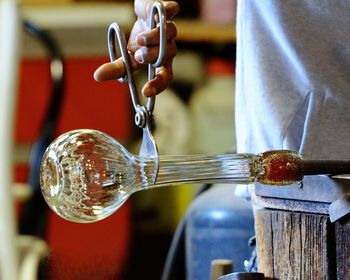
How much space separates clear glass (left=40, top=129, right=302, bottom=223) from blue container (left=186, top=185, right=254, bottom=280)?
0.39 meters

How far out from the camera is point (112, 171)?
713mm

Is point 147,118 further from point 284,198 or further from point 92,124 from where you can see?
point 92,124

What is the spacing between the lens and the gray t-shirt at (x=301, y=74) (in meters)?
0.80

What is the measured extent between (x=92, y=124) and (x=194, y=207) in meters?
1.28

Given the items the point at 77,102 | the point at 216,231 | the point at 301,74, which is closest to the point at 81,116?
the point at 77,102

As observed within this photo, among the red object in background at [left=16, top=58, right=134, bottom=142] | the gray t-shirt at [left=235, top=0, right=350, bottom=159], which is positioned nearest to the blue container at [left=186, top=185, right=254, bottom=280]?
the gray t-shirt at [left=235, top=0, right=350, bottom=159]

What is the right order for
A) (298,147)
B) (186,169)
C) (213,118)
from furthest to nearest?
(213,118) → (298,147) → (186,169)

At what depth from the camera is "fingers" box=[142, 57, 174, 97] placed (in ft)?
2.43

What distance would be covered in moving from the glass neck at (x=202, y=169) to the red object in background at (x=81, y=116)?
5.19 feet

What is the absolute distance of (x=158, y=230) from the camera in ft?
8.11

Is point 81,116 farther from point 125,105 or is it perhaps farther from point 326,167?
point 326,167

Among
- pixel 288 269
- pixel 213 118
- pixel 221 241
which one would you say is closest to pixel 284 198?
pixel 288 269

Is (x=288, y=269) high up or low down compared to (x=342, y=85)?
down

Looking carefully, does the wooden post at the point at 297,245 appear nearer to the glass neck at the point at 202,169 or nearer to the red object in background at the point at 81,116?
the glass neck at the point at 202,169
